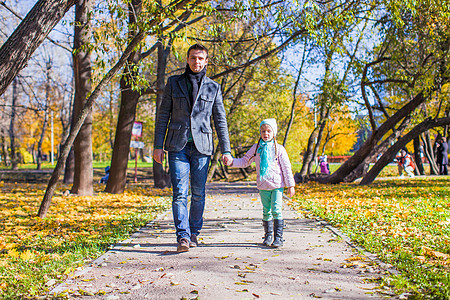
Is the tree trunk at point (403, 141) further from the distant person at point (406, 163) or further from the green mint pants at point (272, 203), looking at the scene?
the green mint pants at point (272, 203)

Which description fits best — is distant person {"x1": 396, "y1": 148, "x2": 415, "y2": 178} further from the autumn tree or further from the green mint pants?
the green mint pants

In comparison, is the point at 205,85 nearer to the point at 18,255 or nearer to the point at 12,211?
the point at 18,255

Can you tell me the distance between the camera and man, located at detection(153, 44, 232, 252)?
5.10m

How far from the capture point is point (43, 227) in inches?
268

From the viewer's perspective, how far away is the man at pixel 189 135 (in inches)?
201

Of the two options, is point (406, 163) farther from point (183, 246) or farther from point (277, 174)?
point (183, 246)

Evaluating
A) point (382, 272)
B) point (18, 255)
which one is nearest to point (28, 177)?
point (18, 255)

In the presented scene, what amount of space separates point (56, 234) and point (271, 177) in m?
3.26

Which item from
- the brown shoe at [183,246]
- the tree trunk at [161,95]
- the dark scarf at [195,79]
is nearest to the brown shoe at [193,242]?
the brown shoe at [183,246]

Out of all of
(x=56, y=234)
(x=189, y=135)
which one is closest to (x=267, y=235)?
(x=189, y=135)

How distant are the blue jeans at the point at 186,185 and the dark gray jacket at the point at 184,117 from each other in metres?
0.12

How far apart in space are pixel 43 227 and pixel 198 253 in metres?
3.13

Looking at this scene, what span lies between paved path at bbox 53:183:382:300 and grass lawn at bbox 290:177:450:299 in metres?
0.30

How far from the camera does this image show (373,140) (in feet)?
54.6
